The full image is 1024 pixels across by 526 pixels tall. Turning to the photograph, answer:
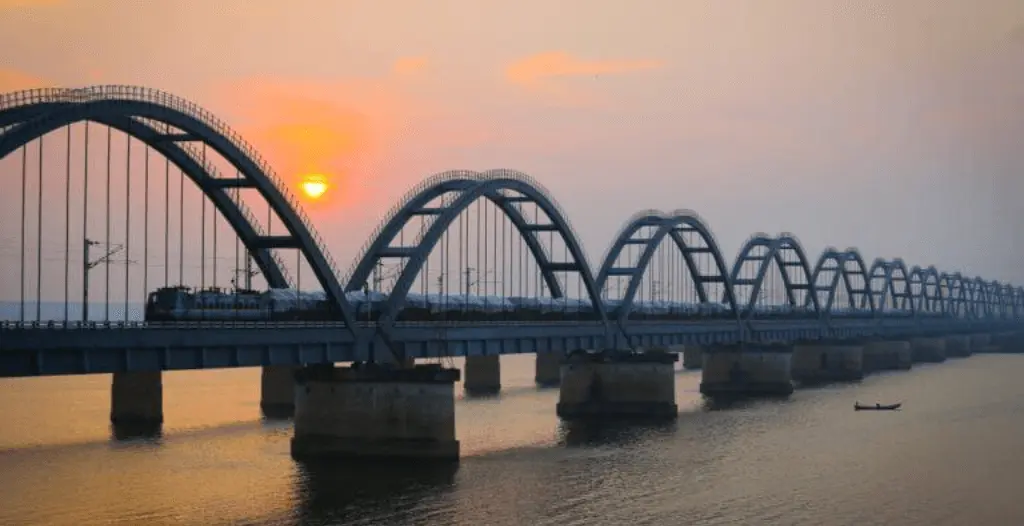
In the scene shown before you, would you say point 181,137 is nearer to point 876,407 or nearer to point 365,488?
point 365,488

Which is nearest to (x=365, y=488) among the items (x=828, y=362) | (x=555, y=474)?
(x=555, y=474)

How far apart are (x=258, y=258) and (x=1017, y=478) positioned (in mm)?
46057

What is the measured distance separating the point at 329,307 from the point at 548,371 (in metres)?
103

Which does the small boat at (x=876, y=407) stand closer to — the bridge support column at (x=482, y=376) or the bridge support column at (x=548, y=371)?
the bridge support column at (x=482, y=376)

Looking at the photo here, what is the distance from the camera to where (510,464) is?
3433 inches

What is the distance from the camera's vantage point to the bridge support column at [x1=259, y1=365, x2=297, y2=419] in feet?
431

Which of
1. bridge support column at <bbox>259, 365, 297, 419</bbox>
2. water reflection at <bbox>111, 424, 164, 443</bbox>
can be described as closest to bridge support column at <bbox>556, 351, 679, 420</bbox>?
bridge support column at <bbox>259, 365, 297, 419</bbox>

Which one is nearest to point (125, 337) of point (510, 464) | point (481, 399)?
point (510, 464)

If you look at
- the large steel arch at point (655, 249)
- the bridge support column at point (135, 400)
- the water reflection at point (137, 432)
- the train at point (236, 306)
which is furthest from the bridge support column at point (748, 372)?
the train at point (236, 306)

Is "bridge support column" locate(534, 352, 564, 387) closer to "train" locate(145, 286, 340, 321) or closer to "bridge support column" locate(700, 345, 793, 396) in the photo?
"bridge support column" locate(700, 345, 793, 396)

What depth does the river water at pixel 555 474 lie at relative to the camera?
69.2 meters

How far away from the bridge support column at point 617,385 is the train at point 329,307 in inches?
221

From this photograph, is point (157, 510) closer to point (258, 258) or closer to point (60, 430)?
point (258, 258)

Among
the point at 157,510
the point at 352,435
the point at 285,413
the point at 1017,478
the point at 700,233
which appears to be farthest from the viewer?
the point at 700,233
